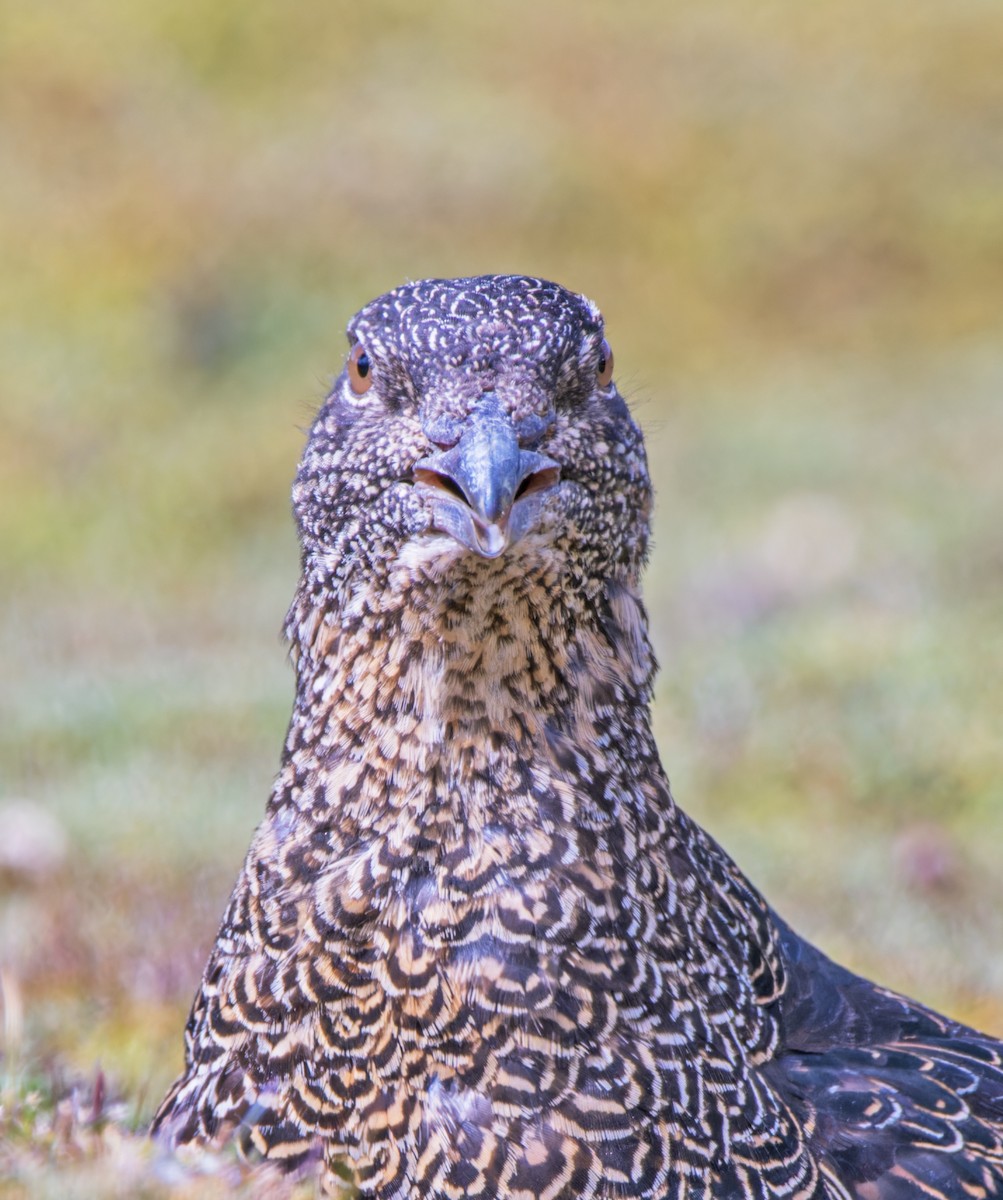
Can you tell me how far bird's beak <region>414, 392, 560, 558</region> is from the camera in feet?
11.3

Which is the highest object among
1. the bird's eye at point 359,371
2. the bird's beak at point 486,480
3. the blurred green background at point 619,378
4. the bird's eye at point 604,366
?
the blurred green background at point 619,378

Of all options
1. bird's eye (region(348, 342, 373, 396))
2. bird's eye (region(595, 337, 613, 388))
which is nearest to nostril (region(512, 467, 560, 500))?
bird's eye (region(595, 337, 613, 388))

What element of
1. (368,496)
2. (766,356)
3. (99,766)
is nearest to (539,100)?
(766,356)

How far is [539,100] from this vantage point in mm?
23500

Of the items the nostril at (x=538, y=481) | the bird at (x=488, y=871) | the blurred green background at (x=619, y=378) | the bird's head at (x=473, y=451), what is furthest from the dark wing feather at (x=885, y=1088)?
the blurred green background at (x=619, y=378)

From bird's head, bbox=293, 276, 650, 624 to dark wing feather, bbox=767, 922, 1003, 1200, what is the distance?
125cm

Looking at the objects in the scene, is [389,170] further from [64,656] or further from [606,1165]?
[606,1165]

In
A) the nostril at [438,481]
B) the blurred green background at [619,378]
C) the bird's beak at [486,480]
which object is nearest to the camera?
the bird's beak at [486,480]

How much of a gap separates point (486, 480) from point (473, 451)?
0.10 meters

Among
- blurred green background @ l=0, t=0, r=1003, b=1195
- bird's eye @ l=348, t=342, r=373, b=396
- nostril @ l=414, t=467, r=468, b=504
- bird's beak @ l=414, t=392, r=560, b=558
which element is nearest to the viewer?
bird's beak @ l=414, t=392, r=560, b=558

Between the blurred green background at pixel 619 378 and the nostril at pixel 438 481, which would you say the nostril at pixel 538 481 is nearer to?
the nostril at pixel 438 481

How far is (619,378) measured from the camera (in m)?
18.3

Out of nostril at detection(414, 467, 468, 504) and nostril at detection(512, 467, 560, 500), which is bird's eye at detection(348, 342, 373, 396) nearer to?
nostril at detection(414, 467, 468, 504)

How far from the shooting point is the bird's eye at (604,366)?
4.04m
